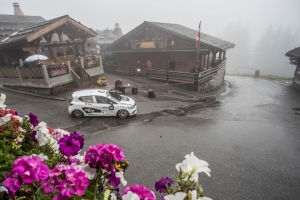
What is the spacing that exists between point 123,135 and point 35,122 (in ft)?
18.4

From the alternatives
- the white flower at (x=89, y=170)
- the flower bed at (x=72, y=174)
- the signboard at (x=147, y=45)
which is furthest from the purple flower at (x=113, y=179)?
the signboard at (x=147, y=45)

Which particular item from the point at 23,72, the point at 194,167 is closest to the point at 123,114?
the point at 194,167

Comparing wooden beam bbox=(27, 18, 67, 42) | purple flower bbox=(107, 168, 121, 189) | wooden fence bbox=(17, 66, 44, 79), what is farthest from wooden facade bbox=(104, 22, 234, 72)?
purple flower bbox=(107, 168, 121, 189)

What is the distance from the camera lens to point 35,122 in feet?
10.0

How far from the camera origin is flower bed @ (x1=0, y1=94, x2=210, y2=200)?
1.31 m

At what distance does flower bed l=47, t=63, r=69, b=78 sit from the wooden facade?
10339mm

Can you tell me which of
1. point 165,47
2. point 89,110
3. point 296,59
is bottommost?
point 89,110

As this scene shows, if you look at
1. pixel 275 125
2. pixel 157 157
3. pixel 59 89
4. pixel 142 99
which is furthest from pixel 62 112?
pixel 275 125

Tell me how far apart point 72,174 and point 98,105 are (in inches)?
351

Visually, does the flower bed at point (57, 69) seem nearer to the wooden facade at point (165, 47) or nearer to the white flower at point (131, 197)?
the wooden facade at point (165, 47)

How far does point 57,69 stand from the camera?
13758mm

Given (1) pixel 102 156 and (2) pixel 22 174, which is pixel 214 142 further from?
(2) pixel 22 174

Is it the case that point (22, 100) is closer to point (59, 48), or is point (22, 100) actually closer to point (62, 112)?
point (62, 112)

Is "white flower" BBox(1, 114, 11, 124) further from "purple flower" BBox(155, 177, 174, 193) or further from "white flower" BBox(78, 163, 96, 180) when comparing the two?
"purple flower" BBox(155, 177, 174, 193)
